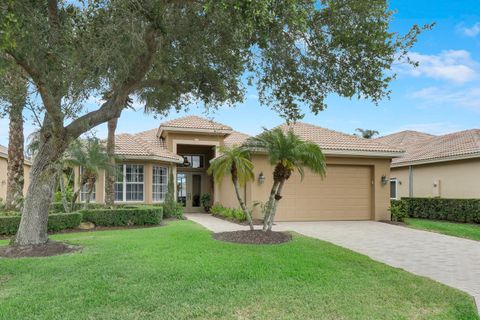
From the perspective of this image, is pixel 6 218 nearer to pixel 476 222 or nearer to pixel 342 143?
pixel 342 143

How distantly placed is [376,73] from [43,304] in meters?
7.38

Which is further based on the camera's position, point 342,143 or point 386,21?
point 342,143

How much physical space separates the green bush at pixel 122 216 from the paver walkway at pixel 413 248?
3721 millimetres

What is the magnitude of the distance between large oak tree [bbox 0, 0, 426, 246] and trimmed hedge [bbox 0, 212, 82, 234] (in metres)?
4.05

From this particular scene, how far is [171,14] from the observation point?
8570 mm

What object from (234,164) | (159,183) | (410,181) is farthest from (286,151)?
(410,181)

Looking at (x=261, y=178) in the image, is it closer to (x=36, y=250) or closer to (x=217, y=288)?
(x=36, y=250)

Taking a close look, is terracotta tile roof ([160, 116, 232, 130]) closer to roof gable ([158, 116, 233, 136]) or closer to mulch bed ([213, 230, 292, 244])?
roof gable ([158, 116, 233, 136])

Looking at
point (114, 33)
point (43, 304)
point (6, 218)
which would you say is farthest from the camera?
point (6, 218)

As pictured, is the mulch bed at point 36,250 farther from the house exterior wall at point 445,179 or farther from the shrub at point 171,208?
the house exterior wall at point 445,179

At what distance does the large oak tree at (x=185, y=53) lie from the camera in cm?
711

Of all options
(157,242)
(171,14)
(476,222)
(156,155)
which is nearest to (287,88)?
(171,14)

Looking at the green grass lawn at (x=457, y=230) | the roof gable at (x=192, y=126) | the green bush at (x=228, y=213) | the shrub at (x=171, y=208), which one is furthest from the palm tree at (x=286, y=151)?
the roof gable at (x=192, y=126)

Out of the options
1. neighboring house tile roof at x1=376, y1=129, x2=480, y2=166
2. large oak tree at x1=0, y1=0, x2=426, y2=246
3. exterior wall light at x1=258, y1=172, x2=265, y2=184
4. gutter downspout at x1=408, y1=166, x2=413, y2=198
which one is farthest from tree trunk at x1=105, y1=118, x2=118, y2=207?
gutter downspout at x1=408, y1=166, x2=413, y2=198
